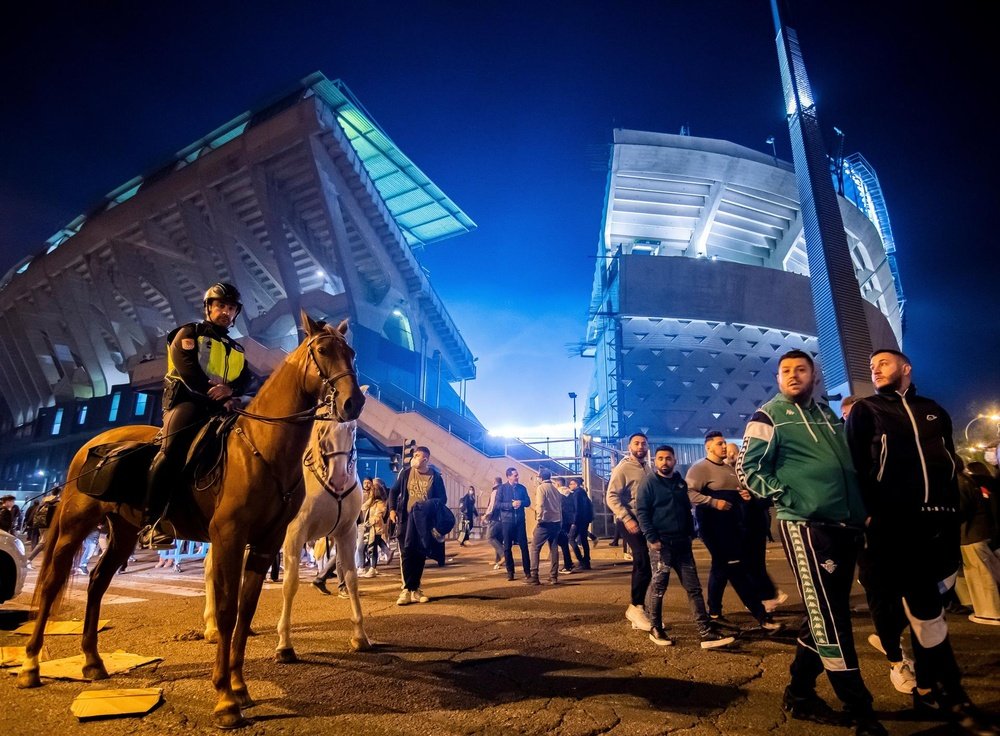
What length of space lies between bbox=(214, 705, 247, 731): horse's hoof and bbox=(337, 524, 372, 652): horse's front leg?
165 centimetres

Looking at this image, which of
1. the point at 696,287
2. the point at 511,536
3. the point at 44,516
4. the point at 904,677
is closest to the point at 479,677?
the point at 904,677

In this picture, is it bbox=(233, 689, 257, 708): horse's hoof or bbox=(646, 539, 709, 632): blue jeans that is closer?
bbox=(233, 689, 257, 708): horse's hoof

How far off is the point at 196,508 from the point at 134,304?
42.6 meters

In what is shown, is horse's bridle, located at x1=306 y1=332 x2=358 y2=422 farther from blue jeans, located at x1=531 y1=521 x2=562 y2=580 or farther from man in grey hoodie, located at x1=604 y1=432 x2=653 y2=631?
blue jeans, located at x1=531 y1=521 x2=562 y2=580

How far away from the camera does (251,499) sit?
3.13 metres

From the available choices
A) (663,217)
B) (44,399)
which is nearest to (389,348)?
(663,217)

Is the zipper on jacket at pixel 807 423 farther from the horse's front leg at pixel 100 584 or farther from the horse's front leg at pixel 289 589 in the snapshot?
the horse's front leg at pixel 100 584

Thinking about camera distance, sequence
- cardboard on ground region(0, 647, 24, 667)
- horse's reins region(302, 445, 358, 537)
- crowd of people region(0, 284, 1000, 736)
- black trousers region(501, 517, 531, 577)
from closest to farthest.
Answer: crowd of people region(0, 284, 1000, 736) < cardboard on ground region(0, 647, 24, 667) < horse's reins region(302, 445, 358, 537) < black trousers region(501, 517, 531, 577)

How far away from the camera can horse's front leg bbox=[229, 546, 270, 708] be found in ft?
9.95

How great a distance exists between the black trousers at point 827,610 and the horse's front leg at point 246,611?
10.4 feet

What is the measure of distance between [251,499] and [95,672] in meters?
2.04

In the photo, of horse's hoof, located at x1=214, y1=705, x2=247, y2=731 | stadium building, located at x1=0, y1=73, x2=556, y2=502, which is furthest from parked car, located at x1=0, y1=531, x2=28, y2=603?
stadium building, located at x1=0, y1=73, x2=556, y2=502

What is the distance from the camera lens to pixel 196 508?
3.42m

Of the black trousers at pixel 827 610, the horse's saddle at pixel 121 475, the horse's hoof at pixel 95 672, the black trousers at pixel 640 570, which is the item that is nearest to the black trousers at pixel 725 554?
the black trousers at pixel 640 570
